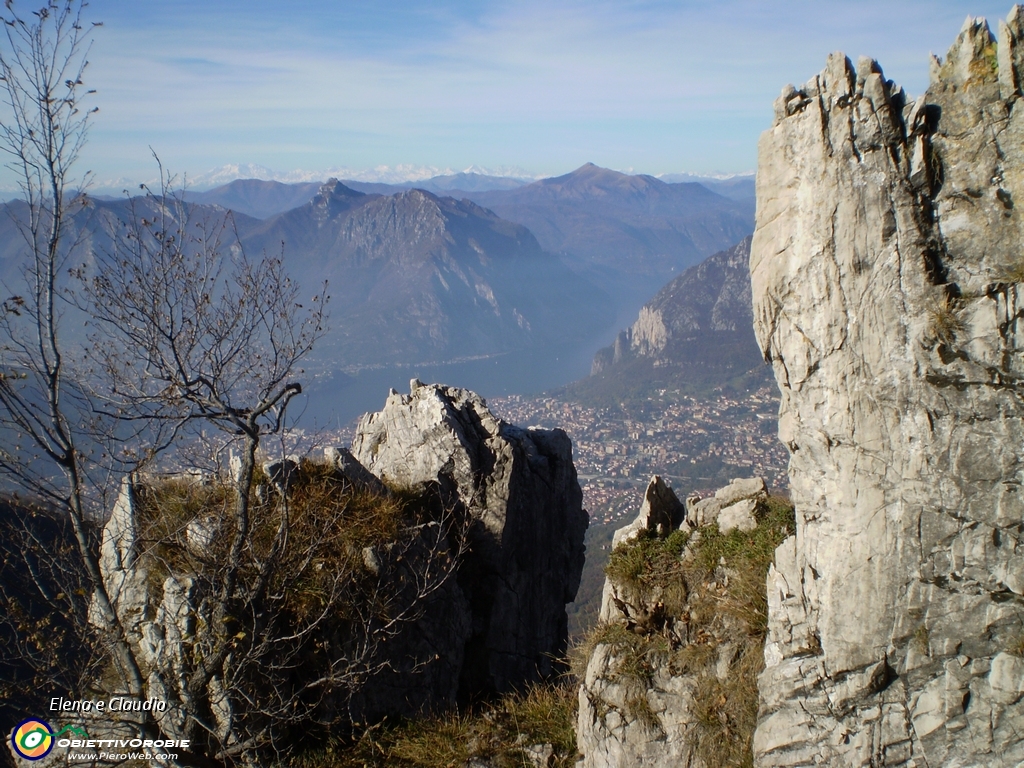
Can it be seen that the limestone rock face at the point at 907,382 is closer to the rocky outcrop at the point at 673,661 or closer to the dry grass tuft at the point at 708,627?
the dry grass tuft at the point at 708,627

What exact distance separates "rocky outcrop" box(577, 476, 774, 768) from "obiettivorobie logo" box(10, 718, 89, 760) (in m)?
6.75

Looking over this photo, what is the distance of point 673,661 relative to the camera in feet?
28.6

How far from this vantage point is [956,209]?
5.86m

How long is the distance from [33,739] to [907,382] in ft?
35.4

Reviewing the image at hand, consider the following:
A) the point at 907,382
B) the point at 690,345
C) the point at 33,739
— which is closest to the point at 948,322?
the point at 907,382

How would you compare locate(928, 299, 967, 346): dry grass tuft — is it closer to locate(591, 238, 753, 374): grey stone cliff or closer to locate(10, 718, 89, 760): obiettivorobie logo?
locate(10, 718, 89, 760): obiettivorobie logo

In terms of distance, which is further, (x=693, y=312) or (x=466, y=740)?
(x=693, y=312)

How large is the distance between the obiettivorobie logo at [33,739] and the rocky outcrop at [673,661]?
6.75 m

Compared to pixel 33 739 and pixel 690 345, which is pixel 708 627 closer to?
pixel 33 739

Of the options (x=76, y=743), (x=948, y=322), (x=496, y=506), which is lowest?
(x=76, y=743)

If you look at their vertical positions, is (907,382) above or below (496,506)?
above

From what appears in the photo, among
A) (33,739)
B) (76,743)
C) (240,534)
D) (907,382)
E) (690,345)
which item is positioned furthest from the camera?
(690,345)

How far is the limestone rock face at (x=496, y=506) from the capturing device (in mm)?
12492

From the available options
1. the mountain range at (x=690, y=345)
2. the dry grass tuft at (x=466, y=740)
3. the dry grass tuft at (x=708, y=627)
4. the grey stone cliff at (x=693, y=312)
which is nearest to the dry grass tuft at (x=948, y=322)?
the dry grass tuft at (x=708, y=627)
